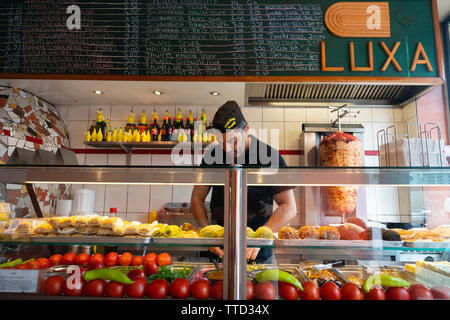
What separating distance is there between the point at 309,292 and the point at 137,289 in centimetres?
81

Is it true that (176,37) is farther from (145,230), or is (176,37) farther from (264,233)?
(264,233)

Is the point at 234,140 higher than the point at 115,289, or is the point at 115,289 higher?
the point at 234,140

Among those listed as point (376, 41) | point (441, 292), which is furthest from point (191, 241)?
point (376, 41)

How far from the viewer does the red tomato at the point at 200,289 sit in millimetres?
1376

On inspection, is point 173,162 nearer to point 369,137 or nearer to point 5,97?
Result: point 5,97

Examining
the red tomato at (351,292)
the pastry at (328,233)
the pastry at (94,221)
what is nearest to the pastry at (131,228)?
the pastry at (94,221)

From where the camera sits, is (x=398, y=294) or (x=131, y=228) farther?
(x=131, y=228)

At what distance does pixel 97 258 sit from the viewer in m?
1.68

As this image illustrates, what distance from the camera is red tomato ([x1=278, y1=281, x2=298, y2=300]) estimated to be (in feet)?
4.49

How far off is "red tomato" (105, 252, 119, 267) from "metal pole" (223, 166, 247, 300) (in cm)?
71

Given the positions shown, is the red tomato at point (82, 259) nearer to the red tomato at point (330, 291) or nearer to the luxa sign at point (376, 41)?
the red tomato at point (330, 291)

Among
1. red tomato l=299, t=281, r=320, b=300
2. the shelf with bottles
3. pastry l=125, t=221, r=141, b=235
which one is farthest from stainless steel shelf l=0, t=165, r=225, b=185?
the shelf with bottles

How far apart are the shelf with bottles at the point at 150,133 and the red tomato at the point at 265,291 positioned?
3.06 m

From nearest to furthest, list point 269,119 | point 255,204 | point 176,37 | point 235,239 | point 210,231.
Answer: point 235,239 → point 210,231 → point 255,204 → point 176,37 → point 269,119
